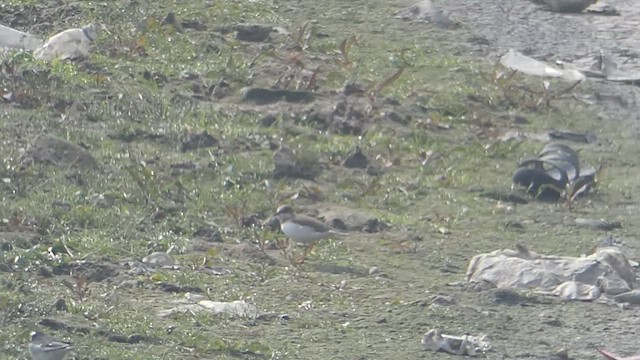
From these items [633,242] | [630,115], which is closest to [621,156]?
[630,115]

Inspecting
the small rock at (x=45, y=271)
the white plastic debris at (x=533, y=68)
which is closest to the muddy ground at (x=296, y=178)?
the small rock at (x=45, y=271)

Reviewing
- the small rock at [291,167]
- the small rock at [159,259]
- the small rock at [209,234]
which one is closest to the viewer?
the small rock at [159,259]

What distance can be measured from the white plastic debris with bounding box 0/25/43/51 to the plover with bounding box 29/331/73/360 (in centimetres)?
483

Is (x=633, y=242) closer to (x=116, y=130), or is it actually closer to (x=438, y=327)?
(x=438, y=327)

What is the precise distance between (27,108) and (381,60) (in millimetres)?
2436

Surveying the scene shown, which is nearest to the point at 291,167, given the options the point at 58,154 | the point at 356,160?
the point at 356,160

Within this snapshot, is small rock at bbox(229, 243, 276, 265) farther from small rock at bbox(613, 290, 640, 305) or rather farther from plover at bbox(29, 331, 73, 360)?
plover at bbox(29, 331, 73, 360)

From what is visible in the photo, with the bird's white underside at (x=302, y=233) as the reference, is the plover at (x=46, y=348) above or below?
above

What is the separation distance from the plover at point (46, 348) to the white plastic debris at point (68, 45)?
15.0ft

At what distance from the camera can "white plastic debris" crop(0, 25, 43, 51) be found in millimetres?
9359

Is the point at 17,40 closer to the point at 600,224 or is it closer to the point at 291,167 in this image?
the point at 291,167

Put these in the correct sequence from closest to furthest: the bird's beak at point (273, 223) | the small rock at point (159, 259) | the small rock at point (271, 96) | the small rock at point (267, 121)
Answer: the small rock at point (159, 259), the bird's beak at point (273, 223), the small rock at point (267, 121), the small rock at point (271, 96)

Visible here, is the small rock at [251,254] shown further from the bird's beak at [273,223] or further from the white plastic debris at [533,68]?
the white plastic debris at [533,68]

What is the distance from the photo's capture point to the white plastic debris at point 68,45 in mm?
9188
